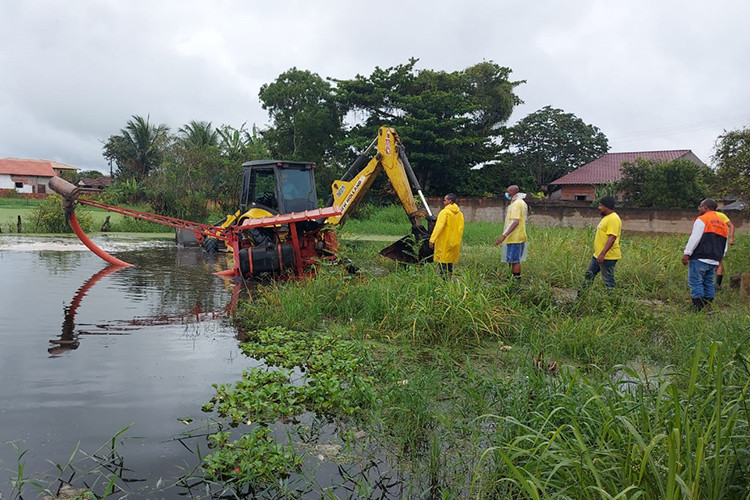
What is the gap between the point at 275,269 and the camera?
948cm

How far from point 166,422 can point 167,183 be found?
73.3 feet

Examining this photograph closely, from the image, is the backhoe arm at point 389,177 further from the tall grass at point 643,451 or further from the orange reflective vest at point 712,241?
the tall grass at point 643,451

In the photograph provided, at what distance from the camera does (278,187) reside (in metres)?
10.3

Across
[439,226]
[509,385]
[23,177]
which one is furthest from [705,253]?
[23,177]

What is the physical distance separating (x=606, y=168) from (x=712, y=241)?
33478 millimetres

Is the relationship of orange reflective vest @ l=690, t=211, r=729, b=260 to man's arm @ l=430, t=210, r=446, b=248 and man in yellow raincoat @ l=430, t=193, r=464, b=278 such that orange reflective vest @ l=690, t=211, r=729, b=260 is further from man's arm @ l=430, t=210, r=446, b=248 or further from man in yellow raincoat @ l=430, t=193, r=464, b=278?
man's arm @ l=430, t=210, r=446, b=248

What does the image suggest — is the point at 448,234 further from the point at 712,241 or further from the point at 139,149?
the point at 139,149

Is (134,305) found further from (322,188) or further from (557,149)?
(557,149)

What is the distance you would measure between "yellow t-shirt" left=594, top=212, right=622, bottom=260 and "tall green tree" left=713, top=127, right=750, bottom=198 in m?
6.10

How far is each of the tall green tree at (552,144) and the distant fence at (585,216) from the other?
19.8 meters

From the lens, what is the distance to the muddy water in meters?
3.29

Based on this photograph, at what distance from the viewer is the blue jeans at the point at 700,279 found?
23.2 feet

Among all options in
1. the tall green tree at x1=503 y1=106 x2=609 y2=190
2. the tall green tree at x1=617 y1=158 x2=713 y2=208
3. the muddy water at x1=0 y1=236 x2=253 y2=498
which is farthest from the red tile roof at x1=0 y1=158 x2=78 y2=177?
the tall green tree at x1=617 y1=158 x2=713 y2=208

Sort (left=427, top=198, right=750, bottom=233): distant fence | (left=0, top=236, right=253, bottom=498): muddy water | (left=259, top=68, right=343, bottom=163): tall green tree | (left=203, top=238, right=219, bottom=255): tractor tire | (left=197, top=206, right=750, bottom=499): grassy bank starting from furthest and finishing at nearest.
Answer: (left=259, top=68, right=343, bottom=163): tall green tree < (left=427, top=198, right=750, bottom=233): distant fence < (left=203, top=238, right=219, bottom=255): tractor tire < (left=0, top=236, right=253, bottom=498): muddy water < (left=197, top=206, right=750, bottom=499): grassy bank
